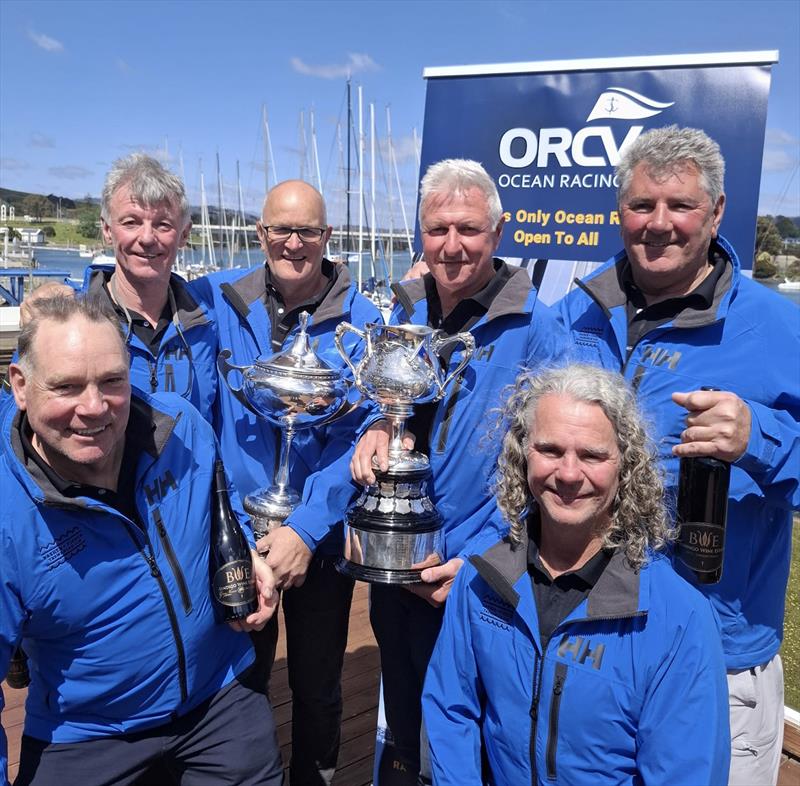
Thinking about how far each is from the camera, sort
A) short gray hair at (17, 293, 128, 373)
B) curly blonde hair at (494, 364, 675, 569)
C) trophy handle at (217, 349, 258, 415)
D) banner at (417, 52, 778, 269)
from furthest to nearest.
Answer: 1. banner at (417, 52, 778, 269)
2. trophy handle at (217, 349, 258, 415)
3. short gray hair at (17, 293, 128, 373)
4. curly blonde hair at (494, 364, 675, 569)

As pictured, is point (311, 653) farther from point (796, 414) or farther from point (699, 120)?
point (699, 120)

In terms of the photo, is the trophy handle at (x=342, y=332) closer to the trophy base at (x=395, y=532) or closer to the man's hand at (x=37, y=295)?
the trophy base at (x=395, y=532)

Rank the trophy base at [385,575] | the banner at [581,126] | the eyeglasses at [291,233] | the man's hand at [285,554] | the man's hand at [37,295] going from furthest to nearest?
the banner at [581,126], the eyeglasses at [291,233], the man's hand at [285,554], the trophy base at [385,575], the man's hand at [37,295]

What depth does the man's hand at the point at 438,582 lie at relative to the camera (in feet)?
6.83

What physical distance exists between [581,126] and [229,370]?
2.60 m

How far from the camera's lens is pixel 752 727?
201cm

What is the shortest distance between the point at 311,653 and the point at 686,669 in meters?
1.49

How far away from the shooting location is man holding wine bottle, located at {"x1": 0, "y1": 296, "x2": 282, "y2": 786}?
1.81 metres

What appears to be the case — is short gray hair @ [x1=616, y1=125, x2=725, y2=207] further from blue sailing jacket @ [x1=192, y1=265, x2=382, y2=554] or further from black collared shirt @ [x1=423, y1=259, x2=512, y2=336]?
blue sailing jacket @ [x1=192, y1=265, x2=382, y2=554]

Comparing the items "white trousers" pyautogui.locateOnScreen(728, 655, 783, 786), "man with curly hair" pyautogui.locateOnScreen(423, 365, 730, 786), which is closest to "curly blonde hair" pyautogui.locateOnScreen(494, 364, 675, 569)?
"man with curly hair" pyautogui.locateOnScreen(423, 365, 730, 786)

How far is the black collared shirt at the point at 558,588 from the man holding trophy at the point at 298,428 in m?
0.78

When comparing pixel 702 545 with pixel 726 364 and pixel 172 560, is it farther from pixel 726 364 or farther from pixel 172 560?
pixel 172 560

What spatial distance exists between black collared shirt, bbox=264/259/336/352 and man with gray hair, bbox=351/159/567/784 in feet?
1.78

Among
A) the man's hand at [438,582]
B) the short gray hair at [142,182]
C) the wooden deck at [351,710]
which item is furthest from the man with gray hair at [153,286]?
the wooden deck at [351,710]
